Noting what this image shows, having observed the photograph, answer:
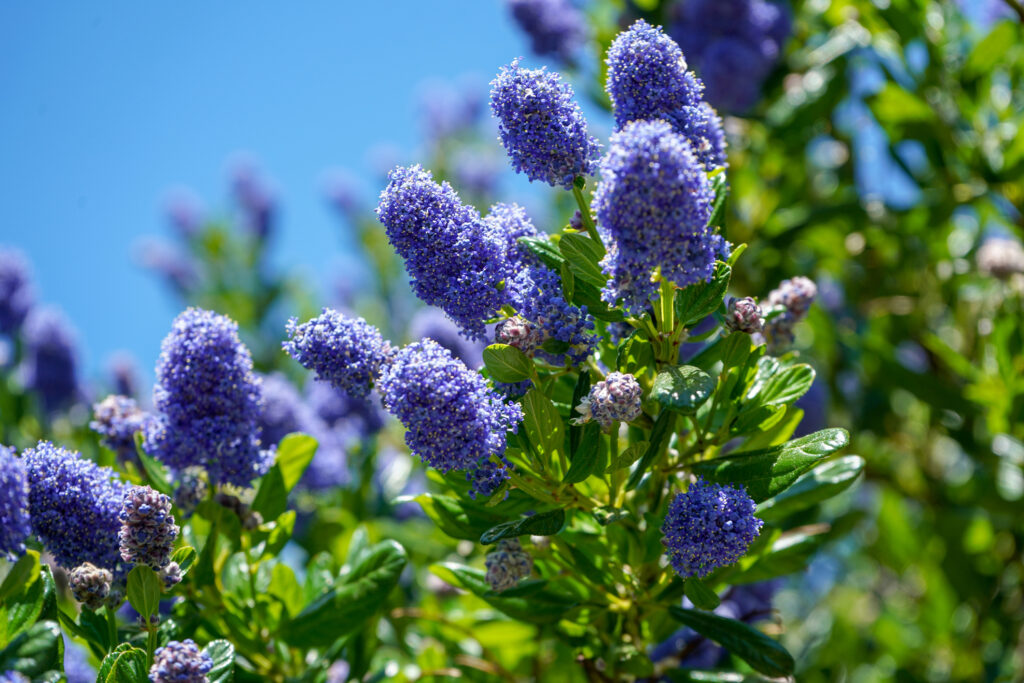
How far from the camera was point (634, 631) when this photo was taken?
8.34 ft

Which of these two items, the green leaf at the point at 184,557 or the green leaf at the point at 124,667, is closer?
the green leaf at the point at 124,667

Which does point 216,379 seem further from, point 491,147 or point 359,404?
point 491,147

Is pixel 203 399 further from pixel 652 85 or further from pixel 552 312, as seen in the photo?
pixel 652 85

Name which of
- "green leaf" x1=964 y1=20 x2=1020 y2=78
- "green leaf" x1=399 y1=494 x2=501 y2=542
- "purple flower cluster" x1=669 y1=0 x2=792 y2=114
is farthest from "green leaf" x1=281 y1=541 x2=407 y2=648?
"green leaf" x1=964 y1=20 x2=1020 y2=78

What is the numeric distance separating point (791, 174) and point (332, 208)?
392cm

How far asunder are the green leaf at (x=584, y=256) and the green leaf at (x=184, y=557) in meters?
1.18

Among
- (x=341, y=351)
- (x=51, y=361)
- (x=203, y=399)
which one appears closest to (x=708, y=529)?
(x=341, y=351)

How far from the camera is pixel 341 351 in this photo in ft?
7.29

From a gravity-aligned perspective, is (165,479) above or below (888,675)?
above

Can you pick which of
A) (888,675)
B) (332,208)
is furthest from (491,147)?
(888,675)

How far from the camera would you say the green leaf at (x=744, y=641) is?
2348mm

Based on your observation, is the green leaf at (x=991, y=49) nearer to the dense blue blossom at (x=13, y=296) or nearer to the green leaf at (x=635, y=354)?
the green leaf at (x=635, y=354)

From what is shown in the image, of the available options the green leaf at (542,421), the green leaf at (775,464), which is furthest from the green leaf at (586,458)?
the green leaf at (775,464)

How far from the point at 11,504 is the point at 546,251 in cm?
126
